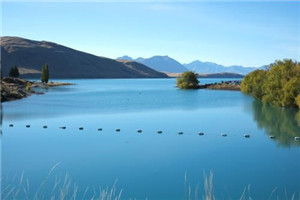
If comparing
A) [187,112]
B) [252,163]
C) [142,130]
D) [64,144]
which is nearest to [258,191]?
[252,163]

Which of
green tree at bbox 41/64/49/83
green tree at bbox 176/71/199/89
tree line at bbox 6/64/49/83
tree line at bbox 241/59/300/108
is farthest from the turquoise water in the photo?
Answer: green tree at bbox 41/64/49/83

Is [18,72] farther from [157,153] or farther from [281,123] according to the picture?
[157,153]

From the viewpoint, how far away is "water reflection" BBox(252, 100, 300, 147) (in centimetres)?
2460

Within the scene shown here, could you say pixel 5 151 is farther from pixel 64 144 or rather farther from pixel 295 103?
pixel 295 103

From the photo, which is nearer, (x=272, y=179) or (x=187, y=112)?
(x=272, y=179)

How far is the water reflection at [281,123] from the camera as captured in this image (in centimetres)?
2460

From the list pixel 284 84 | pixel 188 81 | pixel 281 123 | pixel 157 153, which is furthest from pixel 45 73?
pixel 157 153

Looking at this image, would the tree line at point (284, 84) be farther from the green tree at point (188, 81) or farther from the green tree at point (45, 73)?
the green tree at point (45, 73)

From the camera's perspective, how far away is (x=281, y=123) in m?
31.9

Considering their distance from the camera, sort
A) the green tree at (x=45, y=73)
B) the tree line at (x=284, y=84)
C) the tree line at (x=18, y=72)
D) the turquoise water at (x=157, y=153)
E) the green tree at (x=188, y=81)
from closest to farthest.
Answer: the turquoise water at (x=157, y=153)
the tree line at (x=284, y=84)
the tree line at (x=18, y=72)
the green tree at (x=188, y=81)
the green tree at (x=45, y=73)

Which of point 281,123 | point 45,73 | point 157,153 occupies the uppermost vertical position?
point 45,73

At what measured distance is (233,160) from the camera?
59.8ft

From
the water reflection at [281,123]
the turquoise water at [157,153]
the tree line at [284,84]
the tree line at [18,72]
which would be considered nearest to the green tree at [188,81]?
the tree line at [18,72]

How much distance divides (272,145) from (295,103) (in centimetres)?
2194
